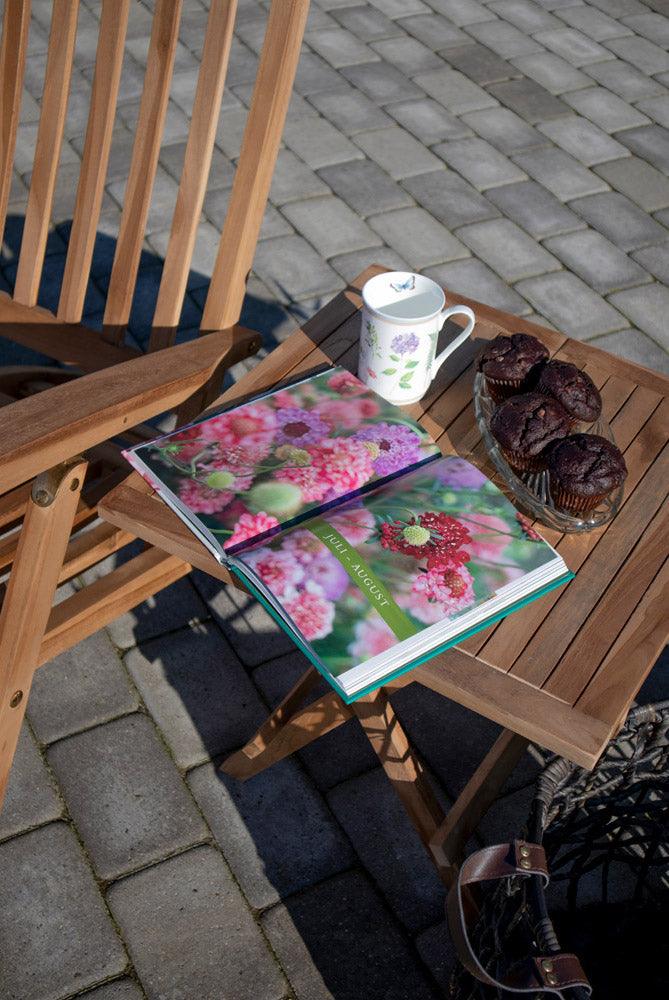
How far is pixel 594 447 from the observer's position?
1.45m

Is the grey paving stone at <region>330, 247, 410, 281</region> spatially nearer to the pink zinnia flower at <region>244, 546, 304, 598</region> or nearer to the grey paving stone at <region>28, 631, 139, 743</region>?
the grey paving stone at <region>28, 631, 139, 743</region>

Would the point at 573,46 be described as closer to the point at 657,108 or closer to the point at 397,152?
the point at 657,108

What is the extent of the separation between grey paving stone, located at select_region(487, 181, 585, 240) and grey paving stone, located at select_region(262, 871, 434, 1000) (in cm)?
237

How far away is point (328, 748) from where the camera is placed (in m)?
2.18

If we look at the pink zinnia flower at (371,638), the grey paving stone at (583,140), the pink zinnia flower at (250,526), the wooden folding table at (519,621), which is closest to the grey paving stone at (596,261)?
the grey paving stone at (583,140)

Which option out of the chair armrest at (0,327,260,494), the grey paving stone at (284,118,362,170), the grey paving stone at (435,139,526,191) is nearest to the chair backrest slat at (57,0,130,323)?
the chair armrest at (0,327,260,494)

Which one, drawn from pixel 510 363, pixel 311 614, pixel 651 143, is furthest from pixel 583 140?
pixel 311 614

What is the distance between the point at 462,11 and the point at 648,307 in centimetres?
224

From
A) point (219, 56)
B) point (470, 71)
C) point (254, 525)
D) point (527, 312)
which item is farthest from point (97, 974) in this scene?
point (470, 71)

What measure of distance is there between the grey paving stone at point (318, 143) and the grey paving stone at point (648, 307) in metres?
1.16

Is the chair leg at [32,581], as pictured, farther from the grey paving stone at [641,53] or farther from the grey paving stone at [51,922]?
the grey paving stone at [641,53]

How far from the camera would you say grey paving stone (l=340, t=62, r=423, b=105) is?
4156 mm

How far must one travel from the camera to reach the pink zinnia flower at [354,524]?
4.58 ft

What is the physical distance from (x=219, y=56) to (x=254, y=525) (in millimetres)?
838
